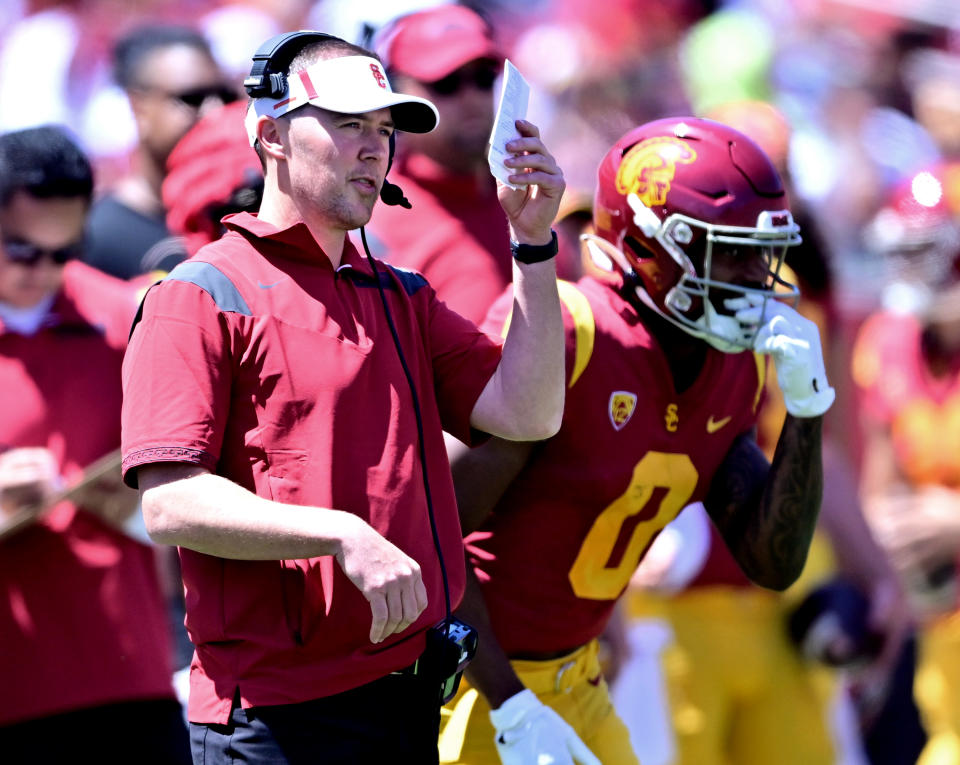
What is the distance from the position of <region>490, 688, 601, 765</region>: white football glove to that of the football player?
0.16m

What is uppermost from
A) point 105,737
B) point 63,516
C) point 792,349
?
point 792,349

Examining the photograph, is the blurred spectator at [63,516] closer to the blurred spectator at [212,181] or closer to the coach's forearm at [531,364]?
the blurred spectator at [212,181]

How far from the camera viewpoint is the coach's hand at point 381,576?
2676 mm

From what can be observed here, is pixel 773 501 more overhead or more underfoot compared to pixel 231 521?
more underfoot

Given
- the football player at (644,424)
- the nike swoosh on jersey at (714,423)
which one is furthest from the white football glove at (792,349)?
the nike swoosh on jersey at (714,423)

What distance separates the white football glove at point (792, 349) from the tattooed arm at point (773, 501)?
6 cm

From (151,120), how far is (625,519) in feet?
9.02

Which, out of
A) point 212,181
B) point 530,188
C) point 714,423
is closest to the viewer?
point 530,188

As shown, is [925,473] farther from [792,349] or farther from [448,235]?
[792,349]

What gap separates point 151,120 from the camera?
19.1 feet

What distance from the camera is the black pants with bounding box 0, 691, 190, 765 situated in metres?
4.20

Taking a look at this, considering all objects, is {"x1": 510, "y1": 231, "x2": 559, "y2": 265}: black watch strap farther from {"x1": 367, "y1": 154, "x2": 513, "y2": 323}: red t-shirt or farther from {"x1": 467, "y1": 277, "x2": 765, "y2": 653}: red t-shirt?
{"x1": 367, "y1": 154, "x2": 513, "y2": 323}: red t-shirt

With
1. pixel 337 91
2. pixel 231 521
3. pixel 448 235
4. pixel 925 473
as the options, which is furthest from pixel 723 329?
pixel 925 473

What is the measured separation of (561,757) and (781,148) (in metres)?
3.29
